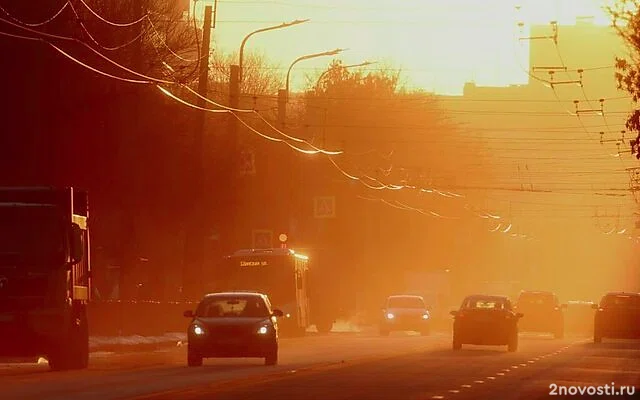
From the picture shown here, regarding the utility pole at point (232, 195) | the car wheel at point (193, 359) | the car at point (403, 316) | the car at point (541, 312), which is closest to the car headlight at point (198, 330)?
the car wheel at point (193, 359)

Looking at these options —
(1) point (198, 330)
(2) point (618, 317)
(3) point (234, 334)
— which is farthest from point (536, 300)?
(1) point (198, 330)

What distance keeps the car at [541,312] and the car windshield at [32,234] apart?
39014mm

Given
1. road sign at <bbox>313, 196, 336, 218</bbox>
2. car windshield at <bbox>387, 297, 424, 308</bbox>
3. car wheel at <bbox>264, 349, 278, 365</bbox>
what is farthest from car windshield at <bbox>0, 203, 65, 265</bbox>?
road sign at <bbox>313, 196, 336, 218</bbox>

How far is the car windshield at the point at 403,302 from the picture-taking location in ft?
235

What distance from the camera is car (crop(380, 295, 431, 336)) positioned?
234 feet

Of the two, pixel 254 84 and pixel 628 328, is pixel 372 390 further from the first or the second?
pixel 254 84

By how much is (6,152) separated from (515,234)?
109 m

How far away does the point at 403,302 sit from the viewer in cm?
7200

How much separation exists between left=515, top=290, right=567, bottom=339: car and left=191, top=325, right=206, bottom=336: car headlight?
112ft

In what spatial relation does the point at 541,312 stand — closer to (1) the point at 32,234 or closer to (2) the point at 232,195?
(2) the point at 232,195

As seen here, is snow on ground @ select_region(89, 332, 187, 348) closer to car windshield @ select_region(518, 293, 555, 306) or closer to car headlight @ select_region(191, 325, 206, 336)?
car headlight @ select_region(191, 325, 206, 336)

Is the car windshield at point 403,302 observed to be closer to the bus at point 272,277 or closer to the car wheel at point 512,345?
the bus at point 272,277

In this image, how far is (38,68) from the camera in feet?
185

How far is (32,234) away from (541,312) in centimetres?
3978
